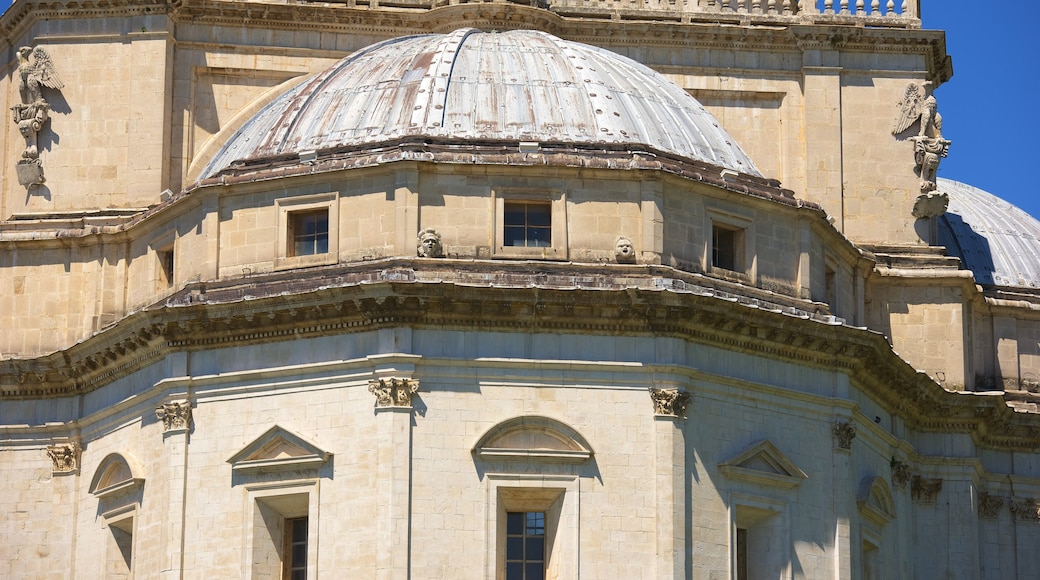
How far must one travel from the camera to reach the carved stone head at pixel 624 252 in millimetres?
61438

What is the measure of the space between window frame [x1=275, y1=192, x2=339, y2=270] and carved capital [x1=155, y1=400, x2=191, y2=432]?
4167 mm

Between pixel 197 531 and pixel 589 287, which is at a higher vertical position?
pixel 589 287

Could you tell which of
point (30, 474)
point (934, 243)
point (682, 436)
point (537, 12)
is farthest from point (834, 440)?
point (30, 474)

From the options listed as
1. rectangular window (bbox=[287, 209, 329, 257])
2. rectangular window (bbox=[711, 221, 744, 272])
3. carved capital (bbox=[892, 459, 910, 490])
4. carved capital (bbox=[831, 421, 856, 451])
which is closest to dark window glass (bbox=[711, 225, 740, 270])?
rectangular window (bbox=[711, 221, 744, 272])

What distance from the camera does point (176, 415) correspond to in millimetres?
62438

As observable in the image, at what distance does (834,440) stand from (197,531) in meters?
16.4

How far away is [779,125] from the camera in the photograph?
7412cm

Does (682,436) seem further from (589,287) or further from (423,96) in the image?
(423,96)

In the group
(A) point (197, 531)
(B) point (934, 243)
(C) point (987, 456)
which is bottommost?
(A) point (197, 531)

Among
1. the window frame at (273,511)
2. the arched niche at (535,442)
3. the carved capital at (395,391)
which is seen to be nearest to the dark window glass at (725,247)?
the arched niche at (535,442)

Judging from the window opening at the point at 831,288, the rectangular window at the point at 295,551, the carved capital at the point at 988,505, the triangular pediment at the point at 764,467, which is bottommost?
the rectangular window at the point at 295,551

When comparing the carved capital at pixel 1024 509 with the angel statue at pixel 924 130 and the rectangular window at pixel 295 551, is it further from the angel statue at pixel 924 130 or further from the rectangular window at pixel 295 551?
the rectangular window at pixel 295 551

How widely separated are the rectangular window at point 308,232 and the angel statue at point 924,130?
19.6m

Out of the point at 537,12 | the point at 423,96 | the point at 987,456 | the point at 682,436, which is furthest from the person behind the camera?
the point at 987,456
